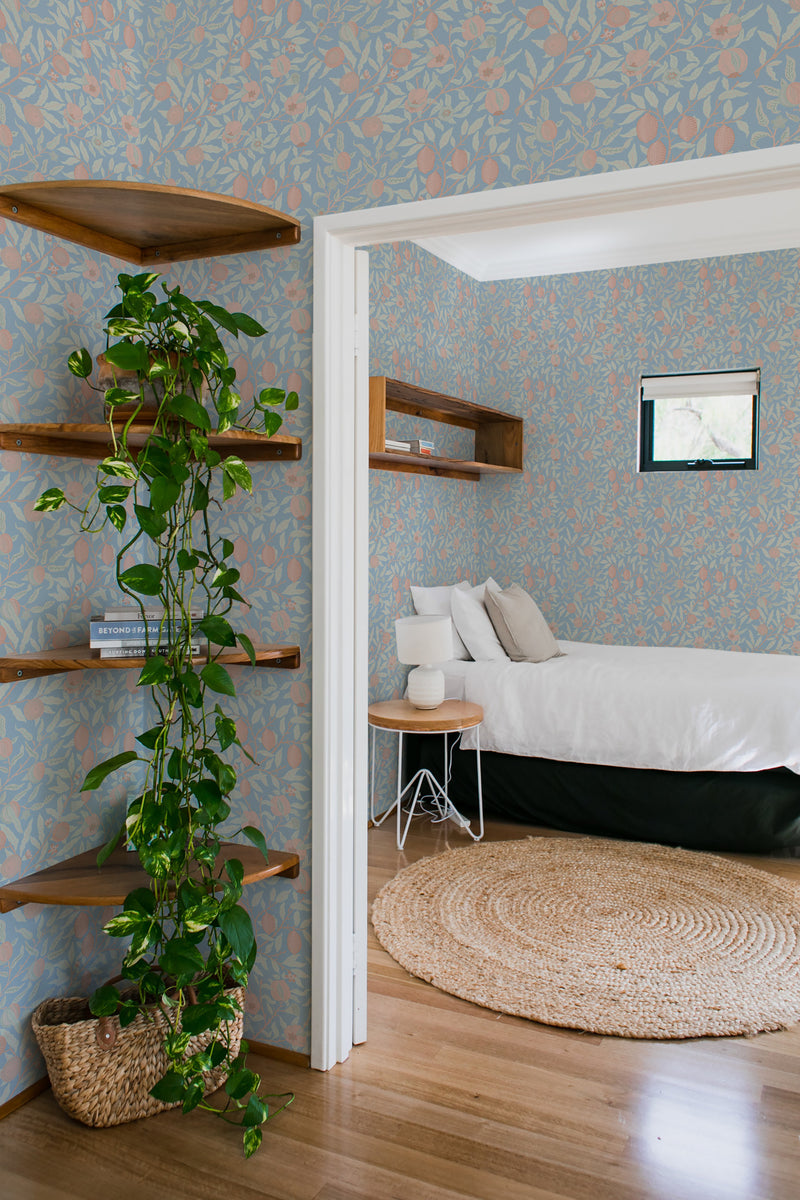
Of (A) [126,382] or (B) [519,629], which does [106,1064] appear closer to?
(A) [126,382]

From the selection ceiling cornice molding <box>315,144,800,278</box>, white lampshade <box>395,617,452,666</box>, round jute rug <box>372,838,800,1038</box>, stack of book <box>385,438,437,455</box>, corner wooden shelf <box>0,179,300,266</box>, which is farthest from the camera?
stack of book <box>385,438,437,455</box>

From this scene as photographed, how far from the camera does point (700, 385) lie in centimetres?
562

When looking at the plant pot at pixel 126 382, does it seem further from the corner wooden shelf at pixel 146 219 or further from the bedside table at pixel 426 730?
the bedside table at pixel 426 730

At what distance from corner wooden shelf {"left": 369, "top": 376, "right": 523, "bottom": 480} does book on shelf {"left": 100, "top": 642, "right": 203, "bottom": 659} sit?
191 cm

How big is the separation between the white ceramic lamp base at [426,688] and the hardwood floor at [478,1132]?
5.26 ft

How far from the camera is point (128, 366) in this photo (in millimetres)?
1953

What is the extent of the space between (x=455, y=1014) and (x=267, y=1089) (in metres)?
0.61

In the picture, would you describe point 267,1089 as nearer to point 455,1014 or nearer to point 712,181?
point 455,1014

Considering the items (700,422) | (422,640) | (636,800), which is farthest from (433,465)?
(636,800)

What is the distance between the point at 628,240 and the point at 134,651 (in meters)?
4.33

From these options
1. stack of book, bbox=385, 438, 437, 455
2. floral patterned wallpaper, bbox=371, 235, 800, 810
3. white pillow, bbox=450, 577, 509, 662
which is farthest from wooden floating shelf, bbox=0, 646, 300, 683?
floral patterned wallpaper, bbox=371, 235, 800, 810

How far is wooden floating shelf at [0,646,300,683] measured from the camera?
2.13 meters

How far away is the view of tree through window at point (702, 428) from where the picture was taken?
5.57m

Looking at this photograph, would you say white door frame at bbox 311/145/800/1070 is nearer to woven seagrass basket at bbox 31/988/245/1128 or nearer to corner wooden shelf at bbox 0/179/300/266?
corner wooden shelf at bbox 0/179/300/266
